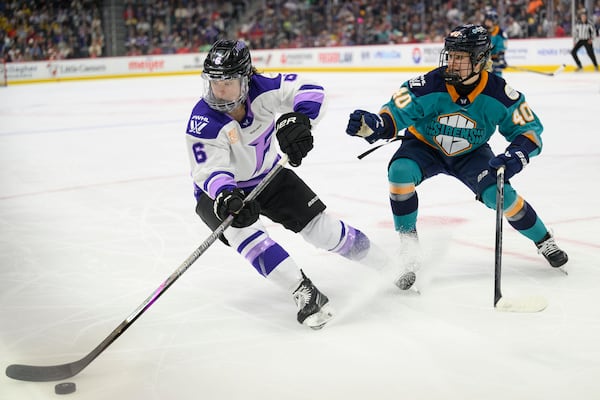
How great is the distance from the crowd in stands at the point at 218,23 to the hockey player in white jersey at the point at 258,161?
1359 centimetres

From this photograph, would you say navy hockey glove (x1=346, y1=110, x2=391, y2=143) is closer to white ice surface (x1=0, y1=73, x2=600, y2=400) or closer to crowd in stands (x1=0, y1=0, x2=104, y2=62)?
white ice surface (x1=0, y1=73, x2=600, y2=400)

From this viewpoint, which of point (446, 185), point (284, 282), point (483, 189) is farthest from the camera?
point (446, 185)

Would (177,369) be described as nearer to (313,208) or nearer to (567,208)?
(313,208)

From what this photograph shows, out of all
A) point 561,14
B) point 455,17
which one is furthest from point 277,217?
point 455,17

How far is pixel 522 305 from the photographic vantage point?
2480 mm

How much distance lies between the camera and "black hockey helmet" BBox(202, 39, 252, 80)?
7.91 feet

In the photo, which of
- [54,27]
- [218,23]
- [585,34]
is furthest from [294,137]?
[218,23]

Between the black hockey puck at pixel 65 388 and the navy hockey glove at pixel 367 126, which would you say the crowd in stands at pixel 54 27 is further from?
the black hockey puck at pixel 65 388

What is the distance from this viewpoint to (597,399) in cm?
184

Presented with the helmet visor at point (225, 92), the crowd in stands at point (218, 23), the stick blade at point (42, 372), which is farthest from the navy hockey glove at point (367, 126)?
the crowd in stands at point (218, 23)

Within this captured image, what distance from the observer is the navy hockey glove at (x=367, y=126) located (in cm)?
279

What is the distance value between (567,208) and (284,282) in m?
2.09

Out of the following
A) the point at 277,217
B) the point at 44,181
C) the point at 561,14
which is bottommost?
the point at 44,181

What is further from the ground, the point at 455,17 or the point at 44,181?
the point at 455,17
